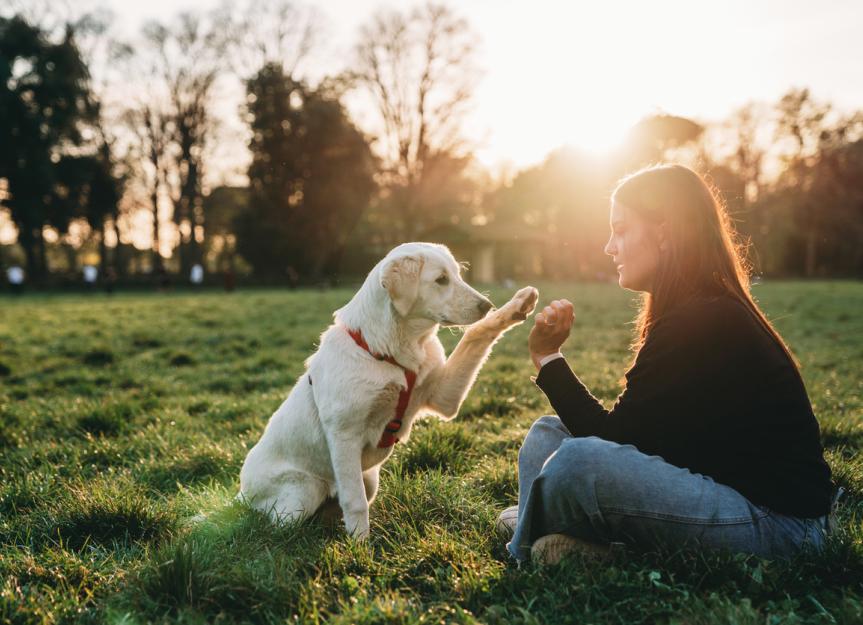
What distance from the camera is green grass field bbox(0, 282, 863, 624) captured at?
93.8 inches

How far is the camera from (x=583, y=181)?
5516 cm

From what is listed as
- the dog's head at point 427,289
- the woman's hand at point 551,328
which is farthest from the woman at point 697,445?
the dog's head at point 427,289

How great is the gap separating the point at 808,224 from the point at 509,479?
61.7 metres

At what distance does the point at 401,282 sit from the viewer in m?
3.51

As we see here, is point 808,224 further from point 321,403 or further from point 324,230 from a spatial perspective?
point 321,403

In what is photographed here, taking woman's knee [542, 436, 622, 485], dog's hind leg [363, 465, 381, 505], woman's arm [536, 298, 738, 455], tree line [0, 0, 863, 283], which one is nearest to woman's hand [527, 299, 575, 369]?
woman's arm [536, 298, 738, 455]

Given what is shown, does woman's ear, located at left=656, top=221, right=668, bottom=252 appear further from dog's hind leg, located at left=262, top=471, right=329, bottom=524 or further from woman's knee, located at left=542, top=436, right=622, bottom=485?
dog's hind leg, located at left=262, top=471, right=329, bottom=524

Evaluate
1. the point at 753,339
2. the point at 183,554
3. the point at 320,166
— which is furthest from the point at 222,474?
the point at 320,166

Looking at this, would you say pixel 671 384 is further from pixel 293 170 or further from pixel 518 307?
pixel 293 170

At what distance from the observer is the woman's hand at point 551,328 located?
2963 mm

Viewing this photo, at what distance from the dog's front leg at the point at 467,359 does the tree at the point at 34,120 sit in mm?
43391

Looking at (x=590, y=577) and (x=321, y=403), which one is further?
(x=321, y=403)

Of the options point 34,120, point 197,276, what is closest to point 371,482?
point 197,276

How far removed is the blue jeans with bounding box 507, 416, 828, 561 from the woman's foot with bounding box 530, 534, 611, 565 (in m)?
0.04
